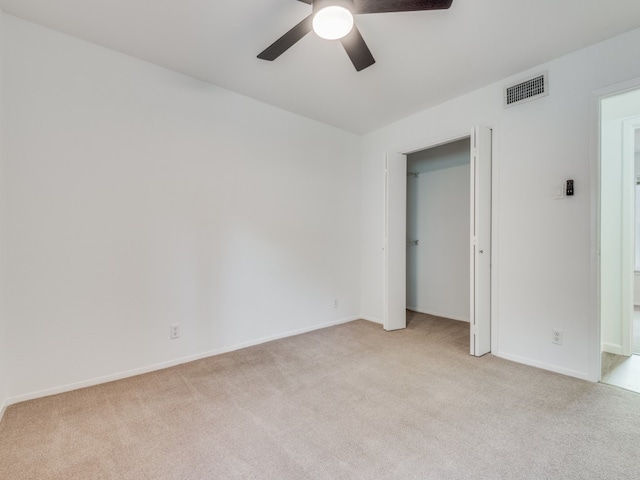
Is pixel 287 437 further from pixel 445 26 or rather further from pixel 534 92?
pixel 534 92

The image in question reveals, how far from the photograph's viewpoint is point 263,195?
3.26m

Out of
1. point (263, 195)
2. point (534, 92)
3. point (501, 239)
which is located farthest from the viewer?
point (263, 195)

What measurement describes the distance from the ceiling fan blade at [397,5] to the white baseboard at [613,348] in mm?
3425

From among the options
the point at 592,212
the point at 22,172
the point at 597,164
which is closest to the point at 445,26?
the point at 597,164

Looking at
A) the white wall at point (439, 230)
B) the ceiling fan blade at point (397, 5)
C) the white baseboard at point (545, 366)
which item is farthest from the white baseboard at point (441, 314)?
the ceiling fan blade at point (397, 5)

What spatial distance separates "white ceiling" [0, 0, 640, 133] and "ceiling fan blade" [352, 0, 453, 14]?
468 mm

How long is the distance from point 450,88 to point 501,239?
1.56 meters

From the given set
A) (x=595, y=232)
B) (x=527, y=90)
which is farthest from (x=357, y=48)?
(x=595, y=232)

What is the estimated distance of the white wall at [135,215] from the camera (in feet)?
6.83

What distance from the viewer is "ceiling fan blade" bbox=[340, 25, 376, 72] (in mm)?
1772

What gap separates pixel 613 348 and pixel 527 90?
8.56 ft

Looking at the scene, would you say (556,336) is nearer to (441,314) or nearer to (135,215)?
(441,314)

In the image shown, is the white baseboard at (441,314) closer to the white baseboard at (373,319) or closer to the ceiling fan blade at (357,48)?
the white baseboard at (373,319)

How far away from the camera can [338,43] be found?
2.27 m
